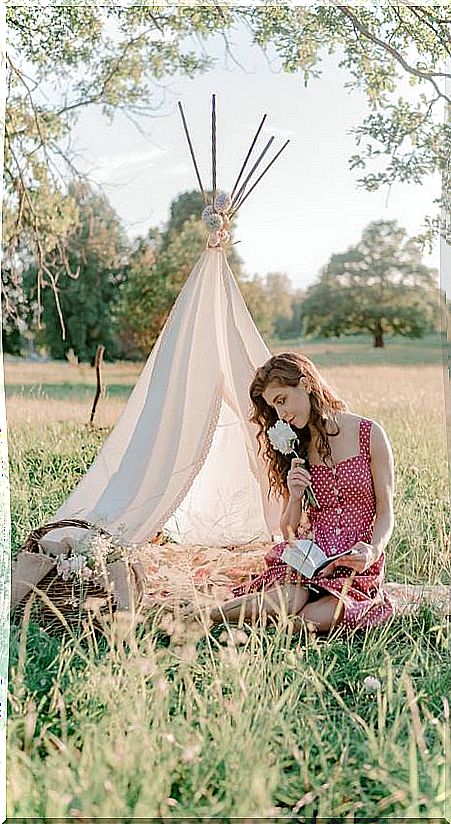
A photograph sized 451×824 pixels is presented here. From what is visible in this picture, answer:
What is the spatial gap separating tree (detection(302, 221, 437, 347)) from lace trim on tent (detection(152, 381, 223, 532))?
3.66 m

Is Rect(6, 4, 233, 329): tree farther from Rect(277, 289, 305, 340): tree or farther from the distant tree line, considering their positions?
Rect(277, 289, 305, 340): tree

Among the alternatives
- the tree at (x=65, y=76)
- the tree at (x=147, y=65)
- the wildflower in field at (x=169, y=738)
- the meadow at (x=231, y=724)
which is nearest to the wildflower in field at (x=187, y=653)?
the meadow at (x=231, y=724)

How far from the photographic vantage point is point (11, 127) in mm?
4598

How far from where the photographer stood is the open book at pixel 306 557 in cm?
282

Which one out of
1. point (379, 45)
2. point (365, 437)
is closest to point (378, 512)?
point (365, 437)

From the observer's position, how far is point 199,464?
3.32 m

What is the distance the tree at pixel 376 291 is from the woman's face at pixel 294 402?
3998 millimetres

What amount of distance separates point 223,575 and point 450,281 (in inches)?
52.1

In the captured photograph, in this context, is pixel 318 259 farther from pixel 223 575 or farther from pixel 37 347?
pixel 223 575

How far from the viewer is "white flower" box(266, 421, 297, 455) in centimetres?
295

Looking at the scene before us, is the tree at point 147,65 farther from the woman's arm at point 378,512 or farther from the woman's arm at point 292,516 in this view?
the woman's arm at point 292,516

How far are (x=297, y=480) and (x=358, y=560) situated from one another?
318 millimetres

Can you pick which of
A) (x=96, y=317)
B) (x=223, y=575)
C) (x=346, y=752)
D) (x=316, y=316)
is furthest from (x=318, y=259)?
(x=346, y=752)

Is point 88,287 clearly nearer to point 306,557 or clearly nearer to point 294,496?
point 294,496
